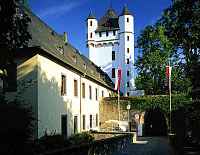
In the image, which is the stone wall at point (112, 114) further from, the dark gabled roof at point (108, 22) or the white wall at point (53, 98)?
the dark gabled roof at point (108, 22)

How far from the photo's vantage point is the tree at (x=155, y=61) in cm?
5256

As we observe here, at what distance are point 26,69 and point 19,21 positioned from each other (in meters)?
14.0

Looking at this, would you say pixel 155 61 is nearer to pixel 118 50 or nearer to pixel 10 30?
pixel 118 50

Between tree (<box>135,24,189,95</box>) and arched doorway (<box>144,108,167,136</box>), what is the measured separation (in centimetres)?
629

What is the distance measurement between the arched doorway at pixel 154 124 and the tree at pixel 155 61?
6.29m

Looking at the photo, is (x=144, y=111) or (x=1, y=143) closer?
(x=1, y=143)

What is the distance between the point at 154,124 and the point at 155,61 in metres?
9.00

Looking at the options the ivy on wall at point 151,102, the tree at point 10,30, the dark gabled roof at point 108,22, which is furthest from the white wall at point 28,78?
the dark gabled roof at point 108,22

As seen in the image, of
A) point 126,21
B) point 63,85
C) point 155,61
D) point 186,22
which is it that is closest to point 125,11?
point 126,21

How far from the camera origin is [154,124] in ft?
162

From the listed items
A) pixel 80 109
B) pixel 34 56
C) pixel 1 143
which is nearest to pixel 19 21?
pixel 1 143

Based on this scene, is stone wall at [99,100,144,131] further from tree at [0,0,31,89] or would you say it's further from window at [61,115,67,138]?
tree at [0,0,31,89]

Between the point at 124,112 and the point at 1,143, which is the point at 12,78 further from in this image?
the point at 124,112

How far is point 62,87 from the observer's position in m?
28.3
